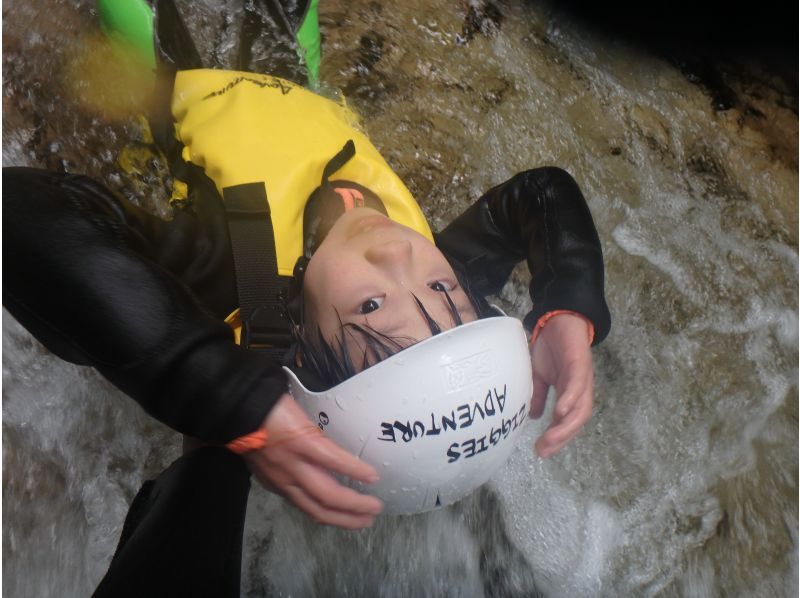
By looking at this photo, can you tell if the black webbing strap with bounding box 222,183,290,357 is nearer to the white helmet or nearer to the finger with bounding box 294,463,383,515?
the white helmet

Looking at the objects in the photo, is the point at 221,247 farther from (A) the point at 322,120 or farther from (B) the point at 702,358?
(B) the point at 702,358

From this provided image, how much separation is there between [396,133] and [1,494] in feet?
5.75

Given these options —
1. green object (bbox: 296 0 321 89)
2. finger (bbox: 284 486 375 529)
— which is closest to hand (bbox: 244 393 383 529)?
finger (bbox: 284 486 375 529)

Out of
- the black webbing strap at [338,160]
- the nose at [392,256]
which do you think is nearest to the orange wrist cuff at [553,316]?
the nose at [392,256]

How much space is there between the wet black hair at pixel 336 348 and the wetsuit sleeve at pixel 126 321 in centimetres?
18

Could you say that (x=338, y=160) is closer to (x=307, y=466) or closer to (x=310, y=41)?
(x=310, y=41)

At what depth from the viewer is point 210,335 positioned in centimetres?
114

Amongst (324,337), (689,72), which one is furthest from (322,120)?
(689,72)

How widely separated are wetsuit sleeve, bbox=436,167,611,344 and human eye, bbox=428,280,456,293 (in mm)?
288

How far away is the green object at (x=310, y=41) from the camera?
84.0 inches

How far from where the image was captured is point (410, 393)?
123 centimetres

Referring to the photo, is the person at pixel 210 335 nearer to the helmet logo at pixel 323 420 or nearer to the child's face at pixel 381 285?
the child's face at pixel 381 285

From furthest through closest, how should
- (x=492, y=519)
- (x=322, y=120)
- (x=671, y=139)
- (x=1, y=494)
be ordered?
(x=671, y=139)
(x=492, y=519)
(x=322, y=120)
(x=1, y=494)

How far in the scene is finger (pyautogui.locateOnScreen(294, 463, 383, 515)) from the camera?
3.68 feet
